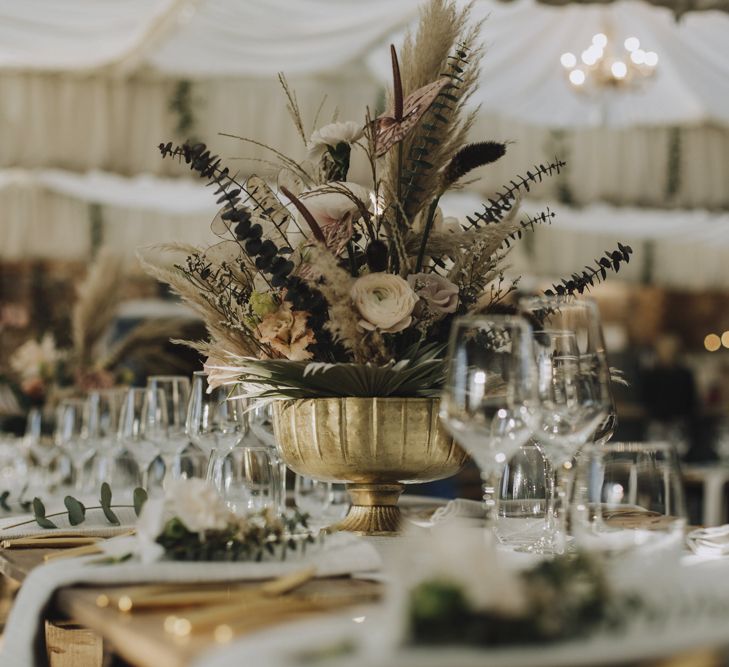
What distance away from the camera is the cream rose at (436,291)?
172 cm

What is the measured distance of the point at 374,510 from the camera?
1.74 m

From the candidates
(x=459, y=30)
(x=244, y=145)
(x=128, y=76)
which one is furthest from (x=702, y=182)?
(x=459, y=30)

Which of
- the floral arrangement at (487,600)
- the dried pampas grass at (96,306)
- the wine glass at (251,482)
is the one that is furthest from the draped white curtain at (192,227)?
the floral arrangement at (487,600)

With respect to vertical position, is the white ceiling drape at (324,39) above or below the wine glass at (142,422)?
above

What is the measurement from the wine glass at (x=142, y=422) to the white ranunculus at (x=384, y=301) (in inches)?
25.1

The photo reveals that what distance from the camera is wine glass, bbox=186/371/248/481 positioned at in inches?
74.1

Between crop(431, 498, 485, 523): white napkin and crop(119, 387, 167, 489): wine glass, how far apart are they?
1.83 ft

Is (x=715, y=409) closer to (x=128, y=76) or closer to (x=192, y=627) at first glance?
(x=128, y=76)

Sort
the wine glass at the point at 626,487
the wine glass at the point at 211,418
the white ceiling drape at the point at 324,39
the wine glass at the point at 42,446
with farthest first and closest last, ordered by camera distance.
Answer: the white ceiling drape at the point at 324,39
the wine glass at the point at 42,446
the wine glass at the point at 211,418
the wine glass at the point at 626,487

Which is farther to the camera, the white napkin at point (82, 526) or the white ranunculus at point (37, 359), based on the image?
the white ranunculus at point (37, 359)

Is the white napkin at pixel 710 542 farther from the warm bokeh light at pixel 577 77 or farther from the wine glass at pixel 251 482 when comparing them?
the warm bokeh light at pixel 577 77

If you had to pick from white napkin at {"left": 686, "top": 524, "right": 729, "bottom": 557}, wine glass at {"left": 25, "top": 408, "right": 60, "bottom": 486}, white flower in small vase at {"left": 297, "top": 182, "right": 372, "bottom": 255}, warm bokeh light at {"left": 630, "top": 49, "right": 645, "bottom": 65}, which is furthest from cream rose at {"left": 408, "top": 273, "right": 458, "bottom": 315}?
warm bokeh light at {"left": 630, "top": 49, "right": 645, "bottom": 65}

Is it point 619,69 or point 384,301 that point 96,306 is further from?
point 619,69

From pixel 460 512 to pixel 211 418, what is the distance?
47 centimetres
